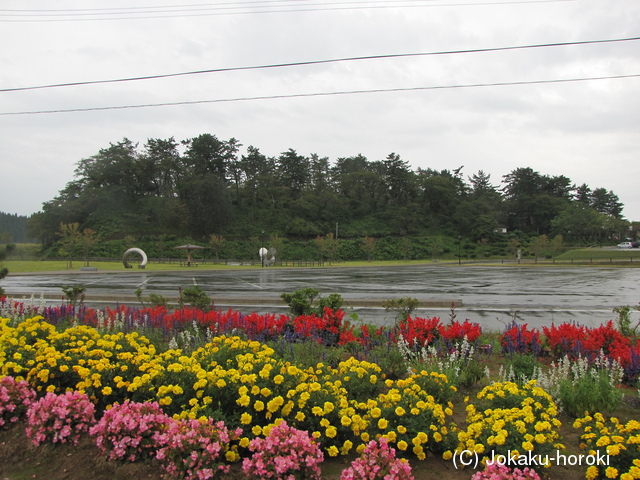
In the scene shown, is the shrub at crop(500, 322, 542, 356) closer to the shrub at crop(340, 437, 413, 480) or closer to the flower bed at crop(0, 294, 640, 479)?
the flower bed at crop(0, 294, 640, 479)

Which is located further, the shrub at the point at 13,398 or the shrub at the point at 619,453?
the shrub at the point at 13,398

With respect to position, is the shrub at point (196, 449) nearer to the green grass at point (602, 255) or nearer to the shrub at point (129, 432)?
the shrub at point (129, 432)

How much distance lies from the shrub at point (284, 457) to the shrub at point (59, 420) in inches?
59.3

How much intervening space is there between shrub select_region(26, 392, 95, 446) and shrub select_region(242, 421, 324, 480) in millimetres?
1506

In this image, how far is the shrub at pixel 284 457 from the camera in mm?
2787

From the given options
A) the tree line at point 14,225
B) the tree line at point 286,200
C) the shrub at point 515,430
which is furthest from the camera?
the tree line at point 14,225

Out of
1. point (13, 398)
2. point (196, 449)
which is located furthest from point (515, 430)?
point (13, 398)

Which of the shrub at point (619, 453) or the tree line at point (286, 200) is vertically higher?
the tree line at point (286, 200)

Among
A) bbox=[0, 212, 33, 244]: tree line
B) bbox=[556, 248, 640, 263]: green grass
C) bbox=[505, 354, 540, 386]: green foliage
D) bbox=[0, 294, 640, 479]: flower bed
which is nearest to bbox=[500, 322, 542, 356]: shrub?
bbox=[505, 354, 540, 386]: green foliage

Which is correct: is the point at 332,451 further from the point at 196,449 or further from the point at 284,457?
the point at 196,449

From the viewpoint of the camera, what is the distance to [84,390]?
392cm

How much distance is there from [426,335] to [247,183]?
86.0 meters

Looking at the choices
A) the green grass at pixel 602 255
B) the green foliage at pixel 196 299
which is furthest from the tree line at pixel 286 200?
the green foliage at pixel 196 299

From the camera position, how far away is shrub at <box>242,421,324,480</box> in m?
2.79
